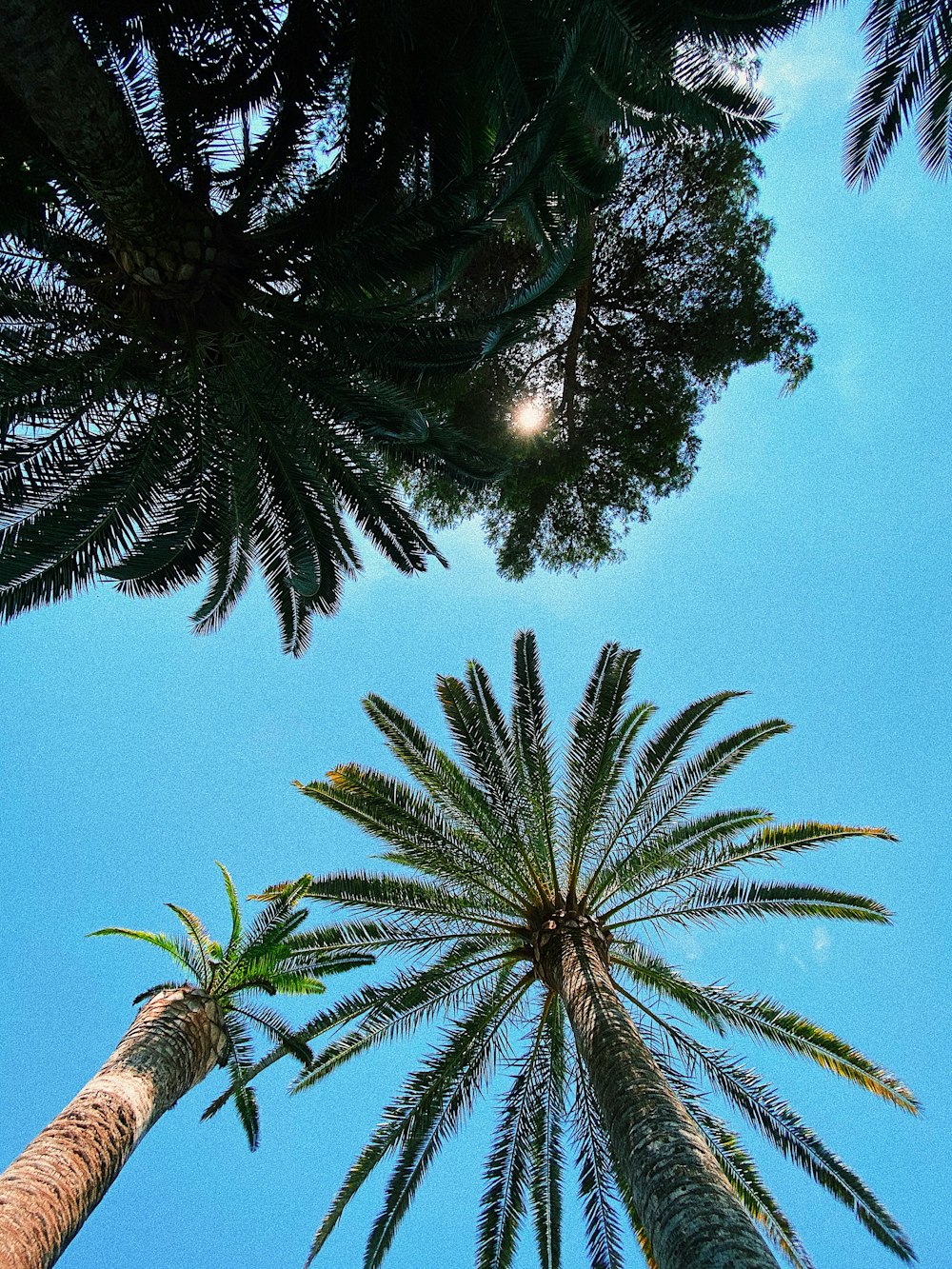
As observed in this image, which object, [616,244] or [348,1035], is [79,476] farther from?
[616,244]

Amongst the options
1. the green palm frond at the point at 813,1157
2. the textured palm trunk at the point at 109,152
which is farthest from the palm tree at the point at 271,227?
the green palm frond at the point at 813,1157

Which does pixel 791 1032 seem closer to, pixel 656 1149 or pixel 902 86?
pixel 656 1149

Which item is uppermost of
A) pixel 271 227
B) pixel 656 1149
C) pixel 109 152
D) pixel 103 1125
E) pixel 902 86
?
pixel 902 86

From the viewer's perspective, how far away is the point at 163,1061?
6246mm

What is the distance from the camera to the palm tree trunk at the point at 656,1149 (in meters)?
3.81

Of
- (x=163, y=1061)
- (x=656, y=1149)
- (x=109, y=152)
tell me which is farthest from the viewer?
(x=163, y=1061)

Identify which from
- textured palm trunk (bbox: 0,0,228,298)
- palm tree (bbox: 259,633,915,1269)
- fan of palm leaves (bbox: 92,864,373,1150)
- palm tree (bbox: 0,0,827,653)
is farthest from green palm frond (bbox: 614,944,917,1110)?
textured palm trunk (bbox: 0,0,228,298)

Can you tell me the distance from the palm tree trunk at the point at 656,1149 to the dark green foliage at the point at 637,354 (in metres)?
7.63

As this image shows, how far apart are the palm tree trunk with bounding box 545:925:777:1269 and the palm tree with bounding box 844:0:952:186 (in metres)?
7.31

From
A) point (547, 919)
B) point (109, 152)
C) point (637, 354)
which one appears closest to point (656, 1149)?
point (547, 919)

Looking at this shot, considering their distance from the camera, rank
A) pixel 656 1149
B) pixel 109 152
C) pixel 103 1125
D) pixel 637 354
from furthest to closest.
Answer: pixel 637 354
pixel 103 1125
pixel 109 152
pixel 656 1149

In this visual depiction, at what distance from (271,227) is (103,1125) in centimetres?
704

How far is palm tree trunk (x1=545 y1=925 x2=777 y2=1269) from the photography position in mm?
3814

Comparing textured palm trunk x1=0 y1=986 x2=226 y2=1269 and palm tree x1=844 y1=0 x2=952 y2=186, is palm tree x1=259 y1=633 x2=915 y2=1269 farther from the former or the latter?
palm tree x1=844 y1=0 x2=952 y2=186
